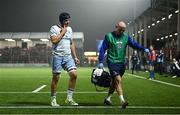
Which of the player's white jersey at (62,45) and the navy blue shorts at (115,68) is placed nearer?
the navy blue shorts at (115,68)

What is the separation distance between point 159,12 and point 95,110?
40.9m

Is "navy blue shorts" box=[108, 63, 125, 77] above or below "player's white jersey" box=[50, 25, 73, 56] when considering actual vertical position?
below

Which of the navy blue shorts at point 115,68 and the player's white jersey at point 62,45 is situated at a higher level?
the player's white jersey at point 62,45

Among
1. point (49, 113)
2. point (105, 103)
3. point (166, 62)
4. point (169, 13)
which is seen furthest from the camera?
point (169, 13)

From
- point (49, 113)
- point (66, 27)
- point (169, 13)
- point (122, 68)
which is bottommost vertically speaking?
point (49, 113)

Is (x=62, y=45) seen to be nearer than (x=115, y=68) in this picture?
No

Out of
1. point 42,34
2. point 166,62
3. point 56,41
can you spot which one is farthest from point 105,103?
point 42,34

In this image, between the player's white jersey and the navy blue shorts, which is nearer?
the navy blue shorts

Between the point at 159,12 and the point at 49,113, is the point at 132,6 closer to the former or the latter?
the point at 159,12

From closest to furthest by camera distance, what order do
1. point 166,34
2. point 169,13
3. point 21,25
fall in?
point 169,13
point 166,34
point 21,25

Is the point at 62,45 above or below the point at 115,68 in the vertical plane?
above

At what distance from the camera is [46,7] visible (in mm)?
69062

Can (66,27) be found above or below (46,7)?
below

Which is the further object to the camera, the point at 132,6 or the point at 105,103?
the point at 132,6
